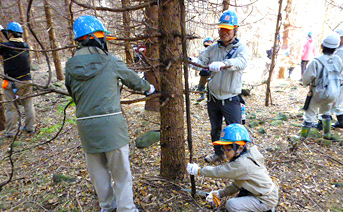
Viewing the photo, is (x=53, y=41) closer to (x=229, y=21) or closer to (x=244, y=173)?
(x=229, y=21)

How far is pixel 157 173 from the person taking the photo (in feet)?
10.8

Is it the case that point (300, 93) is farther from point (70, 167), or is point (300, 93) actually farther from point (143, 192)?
point (70, 167)

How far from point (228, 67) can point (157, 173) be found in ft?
6.47

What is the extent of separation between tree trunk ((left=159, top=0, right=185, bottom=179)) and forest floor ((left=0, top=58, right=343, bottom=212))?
0.99 feet

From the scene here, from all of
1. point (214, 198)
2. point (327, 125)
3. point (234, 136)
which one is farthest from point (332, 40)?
point (214, 198)

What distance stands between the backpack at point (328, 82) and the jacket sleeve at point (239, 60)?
201 cm

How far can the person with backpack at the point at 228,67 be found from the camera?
287cm

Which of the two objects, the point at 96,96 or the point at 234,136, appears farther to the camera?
the point at 234,136

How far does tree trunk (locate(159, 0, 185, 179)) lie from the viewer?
8.05 ft

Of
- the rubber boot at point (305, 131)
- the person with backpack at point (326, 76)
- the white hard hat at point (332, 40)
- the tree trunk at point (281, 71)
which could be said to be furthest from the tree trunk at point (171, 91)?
the tree trunk at point (281, 71)

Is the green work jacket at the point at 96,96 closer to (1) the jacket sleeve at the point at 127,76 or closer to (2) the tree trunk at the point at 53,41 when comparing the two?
(1) the jacket sleeve at the point at 127,76

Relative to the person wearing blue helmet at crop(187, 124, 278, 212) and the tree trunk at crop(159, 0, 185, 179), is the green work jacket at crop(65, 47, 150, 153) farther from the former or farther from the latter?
the person wearing blue helmet at crop(187, 124, 278, 212)

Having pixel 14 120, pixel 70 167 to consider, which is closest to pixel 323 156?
pixel 70 167

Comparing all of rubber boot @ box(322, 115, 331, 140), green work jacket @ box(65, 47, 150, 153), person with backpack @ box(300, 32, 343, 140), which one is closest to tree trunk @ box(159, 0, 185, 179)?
green work jacket @ box(65, 47, 150, 153)
